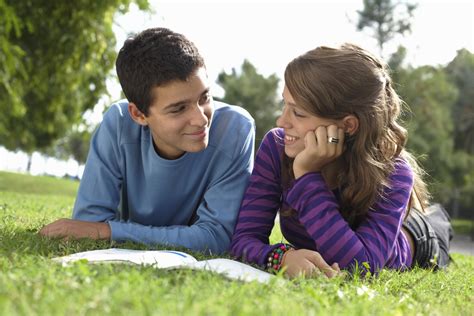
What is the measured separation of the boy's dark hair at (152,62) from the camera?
4.41 m

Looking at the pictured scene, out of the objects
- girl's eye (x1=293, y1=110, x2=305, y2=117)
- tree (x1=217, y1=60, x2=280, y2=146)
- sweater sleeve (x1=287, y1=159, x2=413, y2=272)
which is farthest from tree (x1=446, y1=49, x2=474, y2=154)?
girl's eye (x1=293, y1=110, x2=305, y2=117)

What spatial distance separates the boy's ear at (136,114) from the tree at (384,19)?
3477cm

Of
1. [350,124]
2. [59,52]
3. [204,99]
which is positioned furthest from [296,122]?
[59,52]

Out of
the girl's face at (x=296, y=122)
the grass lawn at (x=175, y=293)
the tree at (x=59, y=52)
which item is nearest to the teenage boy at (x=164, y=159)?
the girl's face at (x=296, y=122)

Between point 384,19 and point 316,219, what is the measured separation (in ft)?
120

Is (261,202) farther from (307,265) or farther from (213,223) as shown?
(307,265)

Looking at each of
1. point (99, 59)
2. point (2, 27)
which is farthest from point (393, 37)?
point (2, 27)

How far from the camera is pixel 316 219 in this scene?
397 centimetres

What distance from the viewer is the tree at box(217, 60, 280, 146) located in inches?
1641

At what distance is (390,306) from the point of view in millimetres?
2900

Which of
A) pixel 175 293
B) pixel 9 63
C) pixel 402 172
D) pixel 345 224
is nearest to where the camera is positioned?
pixel 175 293

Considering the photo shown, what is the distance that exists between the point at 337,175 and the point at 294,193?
424mm

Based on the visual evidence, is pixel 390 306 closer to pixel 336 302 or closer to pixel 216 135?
pixel 336 302

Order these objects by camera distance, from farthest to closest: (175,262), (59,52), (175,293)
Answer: (59,52) → (175,262) → (175,293)
